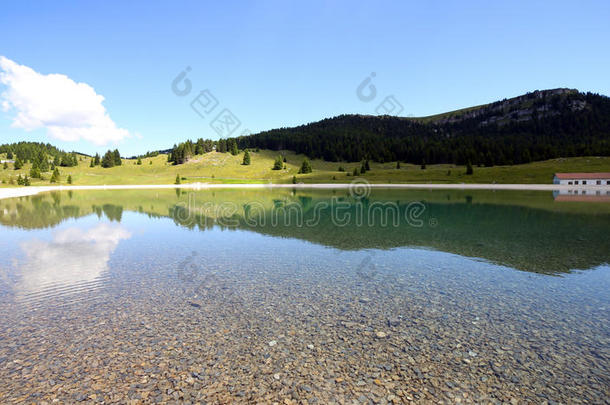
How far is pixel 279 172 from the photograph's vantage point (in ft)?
472

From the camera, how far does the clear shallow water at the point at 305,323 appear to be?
5.86 metres

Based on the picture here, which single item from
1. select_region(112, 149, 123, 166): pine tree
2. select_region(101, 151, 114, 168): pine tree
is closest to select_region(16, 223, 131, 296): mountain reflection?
select_region(101, 151, 114, 168): pine tree

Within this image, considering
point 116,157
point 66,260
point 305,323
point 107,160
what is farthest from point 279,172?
point 305,323

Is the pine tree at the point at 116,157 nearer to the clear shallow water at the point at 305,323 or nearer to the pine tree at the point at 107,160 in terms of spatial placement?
the pine tree at the point at 107,160

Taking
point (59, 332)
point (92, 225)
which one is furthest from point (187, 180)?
point (59, 332)

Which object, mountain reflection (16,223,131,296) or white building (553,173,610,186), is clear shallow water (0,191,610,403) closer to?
mountain reflection (16,223,131,296)

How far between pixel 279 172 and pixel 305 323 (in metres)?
137

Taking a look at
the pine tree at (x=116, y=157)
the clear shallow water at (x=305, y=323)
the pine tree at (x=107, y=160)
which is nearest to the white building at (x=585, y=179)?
the clear shallow water at (x=305, y=323)

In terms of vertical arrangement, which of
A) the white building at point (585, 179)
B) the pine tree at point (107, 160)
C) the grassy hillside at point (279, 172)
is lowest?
the white building at point (585, 179)

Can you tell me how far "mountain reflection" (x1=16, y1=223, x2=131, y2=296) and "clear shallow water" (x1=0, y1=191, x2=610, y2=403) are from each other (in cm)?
14

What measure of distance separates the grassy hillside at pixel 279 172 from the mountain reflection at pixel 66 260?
333 ft

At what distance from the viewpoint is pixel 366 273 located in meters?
12.7

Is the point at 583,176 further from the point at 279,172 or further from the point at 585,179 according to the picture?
the point at 279,172

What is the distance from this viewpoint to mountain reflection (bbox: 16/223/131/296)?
37.4ft
